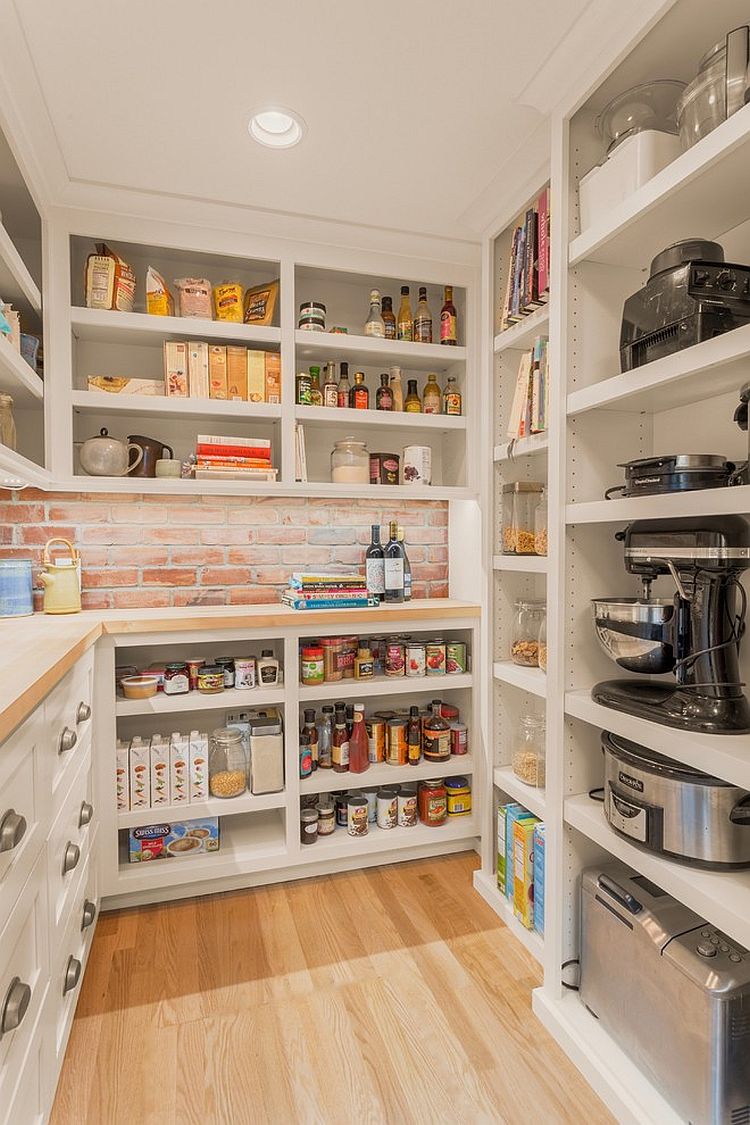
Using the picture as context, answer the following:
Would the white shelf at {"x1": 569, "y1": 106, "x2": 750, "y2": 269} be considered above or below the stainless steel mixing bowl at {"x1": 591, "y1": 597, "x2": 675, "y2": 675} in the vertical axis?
above

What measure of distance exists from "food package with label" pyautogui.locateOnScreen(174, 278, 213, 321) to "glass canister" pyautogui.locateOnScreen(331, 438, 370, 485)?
67 cm

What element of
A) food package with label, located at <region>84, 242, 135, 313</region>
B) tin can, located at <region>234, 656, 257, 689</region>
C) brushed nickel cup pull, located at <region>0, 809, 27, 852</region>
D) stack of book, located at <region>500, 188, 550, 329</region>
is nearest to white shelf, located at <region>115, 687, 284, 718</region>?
tin can, located at <region>234, 656, 257, 689</region>

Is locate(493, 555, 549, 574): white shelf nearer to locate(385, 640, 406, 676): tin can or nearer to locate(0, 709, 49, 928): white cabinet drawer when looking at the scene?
locate(385, 640, 406, 676): tin can

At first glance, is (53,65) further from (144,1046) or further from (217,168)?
(144,1046)

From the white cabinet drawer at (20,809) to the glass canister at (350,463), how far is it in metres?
1.48

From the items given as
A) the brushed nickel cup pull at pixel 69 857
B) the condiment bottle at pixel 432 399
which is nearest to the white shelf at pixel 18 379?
the brushed nickel cup pull at pixel 69 857

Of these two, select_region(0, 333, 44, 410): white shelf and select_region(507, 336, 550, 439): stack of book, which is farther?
select_region(507, 336, 550, 439): stack of book

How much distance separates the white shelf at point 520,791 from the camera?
1.82 m

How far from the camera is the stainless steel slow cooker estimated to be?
3.86 ft

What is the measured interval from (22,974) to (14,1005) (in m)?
0.12

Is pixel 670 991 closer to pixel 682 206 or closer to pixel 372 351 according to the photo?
pixel 682 206

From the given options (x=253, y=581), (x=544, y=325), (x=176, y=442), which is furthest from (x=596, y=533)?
(x=176, y=442)

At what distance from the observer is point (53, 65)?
56.5 inches

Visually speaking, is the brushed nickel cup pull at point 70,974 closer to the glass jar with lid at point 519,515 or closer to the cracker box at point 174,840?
the cracker box at point 174,840
